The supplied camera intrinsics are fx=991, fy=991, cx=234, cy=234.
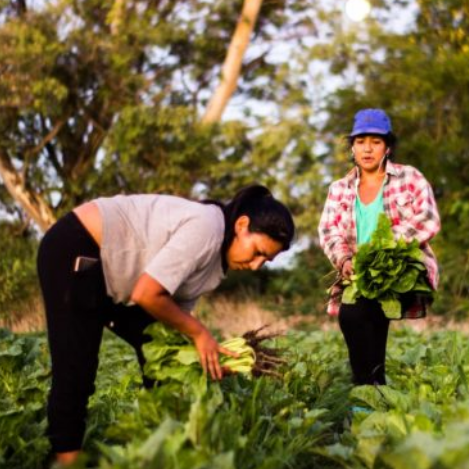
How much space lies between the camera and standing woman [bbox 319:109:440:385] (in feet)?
18.1

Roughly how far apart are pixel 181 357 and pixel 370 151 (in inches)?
85.8

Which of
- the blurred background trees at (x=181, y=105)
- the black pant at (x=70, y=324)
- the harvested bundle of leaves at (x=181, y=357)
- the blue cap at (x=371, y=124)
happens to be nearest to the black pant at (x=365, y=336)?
the blue cap at (x=371, y=124)

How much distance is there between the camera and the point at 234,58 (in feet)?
69.5

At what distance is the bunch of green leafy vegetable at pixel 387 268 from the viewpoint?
17.3 feet

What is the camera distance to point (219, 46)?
71.3 ft

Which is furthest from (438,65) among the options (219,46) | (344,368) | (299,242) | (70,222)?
(70,222)

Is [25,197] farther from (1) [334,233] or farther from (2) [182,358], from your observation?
(2) [182,358]

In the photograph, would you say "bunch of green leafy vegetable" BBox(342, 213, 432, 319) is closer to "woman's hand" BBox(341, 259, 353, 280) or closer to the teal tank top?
"woman's hand" BBox(341, 259, 353, 280)

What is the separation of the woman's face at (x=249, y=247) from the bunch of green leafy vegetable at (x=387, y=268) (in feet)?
4.38

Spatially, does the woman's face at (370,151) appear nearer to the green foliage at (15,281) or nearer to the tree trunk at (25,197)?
the green foliage at (15,281)

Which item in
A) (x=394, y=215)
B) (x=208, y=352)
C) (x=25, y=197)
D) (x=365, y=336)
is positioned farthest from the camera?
(x=25, y=197)

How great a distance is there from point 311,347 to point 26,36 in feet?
37.3

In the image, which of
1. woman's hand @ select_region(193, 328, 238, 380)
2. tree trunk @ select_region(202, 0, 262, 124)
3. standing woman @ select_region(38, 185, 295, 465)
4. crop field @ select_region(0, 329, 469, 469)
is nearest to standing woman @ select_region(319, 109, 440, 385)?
crop field @ select_region(0, 329, 469, 469)

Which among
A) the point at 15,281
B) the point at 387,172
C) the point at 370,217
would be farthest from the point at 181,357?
the point at 15,281
